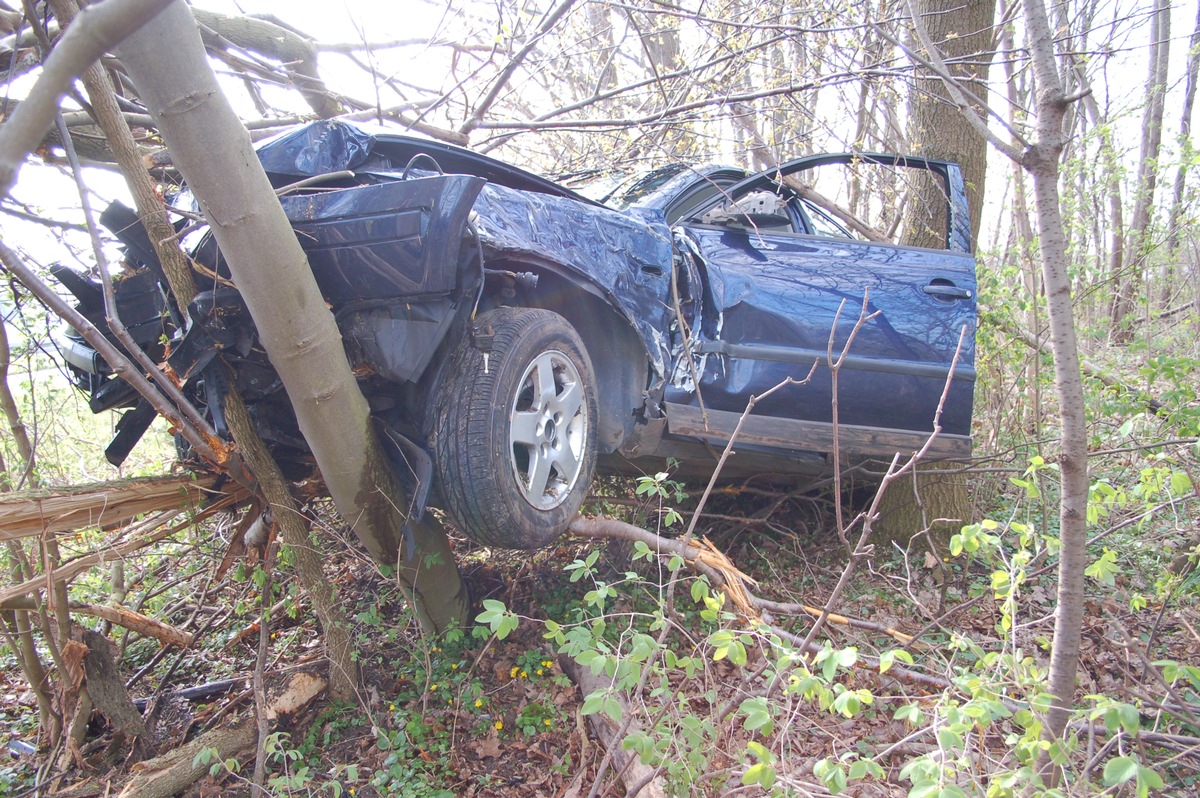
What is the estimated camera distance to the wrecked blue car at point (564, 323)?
242cm

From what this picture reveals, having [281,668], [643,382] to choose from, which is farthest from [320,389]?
[281,668]

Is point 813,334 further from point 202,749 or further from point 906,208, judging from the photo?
point 202,749

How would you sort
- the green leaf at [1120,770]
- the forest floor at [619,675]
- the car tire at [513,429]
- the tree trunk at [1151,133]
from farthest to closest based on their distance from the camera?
the tree trunk at [1151,133]
the car tire at [513,429]
the forest floor at [619,675]
the green leaf at [1120,770]

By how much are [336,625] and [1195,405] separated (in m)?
4.21

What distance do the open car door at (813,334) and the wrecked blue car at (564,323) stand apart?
11mm

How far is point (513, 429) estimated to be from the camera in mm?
2627

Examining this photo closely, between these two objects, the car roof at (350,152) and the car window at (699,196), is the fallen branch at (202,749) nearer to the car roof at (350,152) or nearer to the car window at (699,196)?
the car roof at (350,152)

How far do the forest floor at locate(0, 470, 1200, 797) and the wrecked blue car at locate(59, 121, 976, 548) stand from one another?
0.59 m

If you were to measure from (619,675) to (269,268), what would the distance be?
1.50 m

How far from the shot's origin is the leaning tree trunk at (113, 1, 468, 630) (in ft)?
5.87

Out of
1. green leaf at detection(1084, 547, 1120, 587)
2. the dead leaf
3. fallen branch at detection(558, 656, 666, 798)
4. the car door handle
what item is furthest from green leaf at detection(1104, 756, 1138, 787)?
the car door handle

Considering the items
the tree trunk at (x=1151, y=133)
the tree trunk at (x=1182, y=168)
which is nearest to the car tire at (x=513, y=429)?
the tree trunk at (x=1182, y=168)

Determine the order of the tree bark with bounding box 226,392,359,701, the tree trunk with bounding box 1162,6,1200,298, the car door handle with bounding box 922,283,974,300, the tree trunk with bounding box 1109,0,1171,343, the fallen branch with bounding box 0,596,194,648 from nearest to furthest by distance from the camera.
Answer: the tree bark with bounding box 226,392,359,701
the fallen branch with bounding box 0,596,194,648
the car door handle with bounding box 922,283,974,300
the tree trunk with bounding box 1162,6,1200,298
the tree trunk with bounding box 1109,0,1171,343

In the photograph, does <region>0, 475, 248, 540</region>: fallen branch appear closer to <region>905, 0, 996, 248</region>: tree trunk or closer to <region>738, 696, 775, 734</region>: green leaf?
<region>738, 696, 775, 734</region>: green leaf
